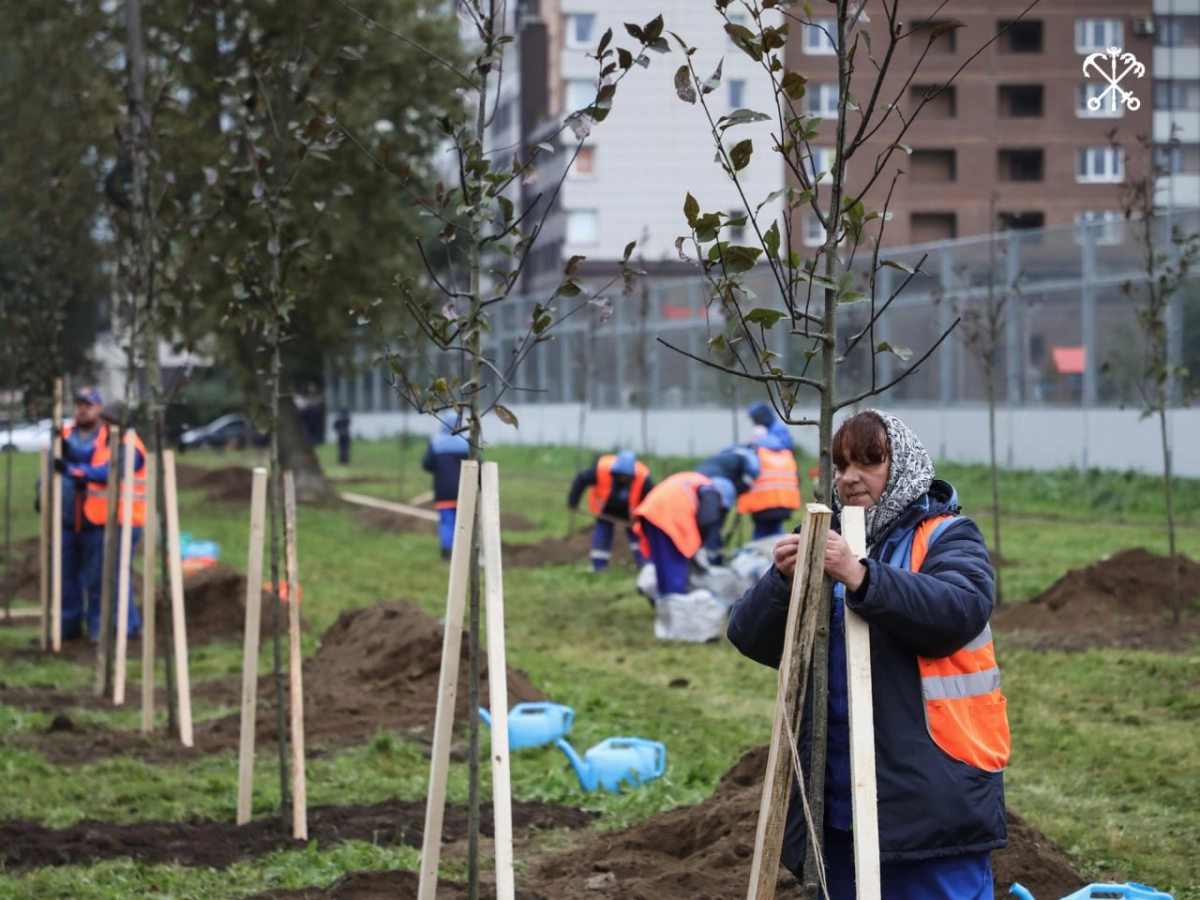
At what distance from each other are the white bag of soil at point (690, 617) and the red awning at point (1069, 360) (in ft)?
38.9

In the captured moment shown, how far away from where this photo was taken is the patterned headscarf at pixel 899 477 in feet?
12.5

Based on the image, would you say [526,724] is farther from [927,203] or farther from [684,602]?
[927,203]

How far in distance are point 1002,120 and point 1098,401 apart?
5550 millimetres

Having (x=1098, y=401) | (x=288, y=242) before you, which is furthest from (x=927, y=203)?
(x=288, y=242)

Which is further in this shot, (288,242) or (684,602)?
(684,602)

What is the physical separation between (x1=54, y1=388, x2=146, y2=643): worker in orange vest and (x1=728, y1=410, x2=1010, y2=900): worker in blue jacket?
9321 millimetres

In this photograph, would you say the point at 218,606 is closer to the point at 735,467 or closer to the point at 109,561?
the point at 109,561

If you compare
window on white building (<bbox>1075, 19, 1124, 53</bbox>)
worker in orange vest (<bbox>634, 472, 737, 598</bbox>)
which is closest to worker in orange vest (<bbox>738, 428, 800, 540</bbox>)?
worker in orange vest (<bbox>634, 472, 737, 598</bbox>)

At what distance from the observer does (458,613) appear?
5.13 meters

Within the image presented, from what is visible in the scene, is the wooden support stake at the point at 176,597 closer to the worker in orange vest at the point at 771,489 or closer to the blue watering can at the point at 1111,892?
the blue watering can at the point at 1111,892

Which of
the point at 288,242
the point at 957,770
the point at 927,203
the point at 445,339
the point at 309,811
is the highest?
the point at 927,203

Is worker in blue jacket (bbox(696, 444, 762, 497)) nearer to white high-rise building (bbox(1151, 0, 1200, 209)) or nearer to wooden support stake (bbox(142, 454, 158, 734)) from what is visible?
white high-rise building (bbox(1151, 0, 1200, 209))

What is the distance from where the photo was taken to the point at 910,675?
3734 millimetres

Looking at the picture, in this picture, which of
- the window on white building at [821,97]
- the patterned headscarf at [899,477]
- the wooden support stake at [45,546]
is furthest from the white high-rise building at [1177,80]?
the window on white building at [821,97]
